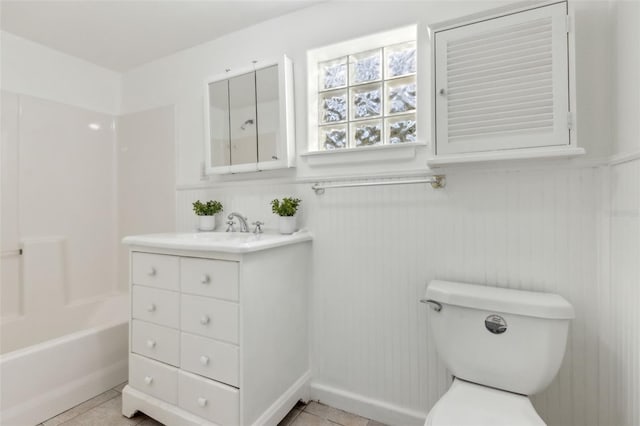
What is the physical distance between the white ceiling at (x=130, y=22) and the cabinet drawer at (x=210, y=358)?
1.83m

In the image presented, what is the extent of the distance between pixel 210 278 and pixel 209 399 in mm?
539

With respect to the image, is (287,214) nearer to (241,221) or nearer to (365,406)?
(241,221)

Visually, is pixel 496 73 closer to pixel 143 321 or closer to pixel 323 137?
pixel 323 137

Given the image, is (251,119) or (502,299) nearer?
(502,299)

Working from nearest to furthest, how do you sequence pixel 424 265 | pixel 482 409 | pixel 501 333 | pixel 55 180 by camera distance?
pixel 482 409 < pixel 501 333 < pixel 424 265 < pixel 55 180

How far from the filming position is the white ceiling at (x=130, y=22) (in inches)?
71.0

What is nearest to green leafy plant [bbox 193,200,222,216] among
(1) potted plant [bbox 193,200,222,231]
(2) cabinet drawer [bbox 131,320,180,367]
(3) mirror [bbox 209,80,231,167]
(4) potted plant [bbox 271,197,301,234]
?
(1) potted plant [bbox 193,200,222,231]

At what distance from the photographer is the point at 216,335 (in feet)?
4.55

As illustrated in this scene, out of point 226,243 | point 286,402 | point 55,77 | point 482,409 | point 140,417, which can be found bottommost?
point 140,417

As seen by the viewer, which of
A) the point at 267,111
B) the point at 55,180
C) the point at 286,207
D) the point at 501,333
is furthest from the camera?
the point at 55,180

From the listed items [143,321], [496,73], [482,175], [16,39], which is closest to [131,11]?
[16,39]

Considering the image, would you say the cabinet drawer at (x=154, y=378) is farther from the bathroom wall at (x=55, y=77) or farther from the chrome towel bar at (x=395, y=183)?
the bathroom wall at (x=55, y=77)

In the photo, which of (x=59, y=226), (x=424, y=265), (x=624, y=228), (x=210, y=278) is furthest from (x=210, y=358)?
(x=59, y=226)

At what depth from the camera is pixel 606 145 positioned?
1.20 meters
